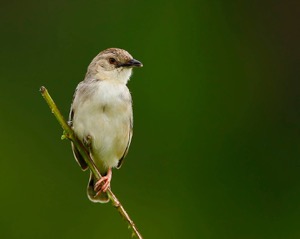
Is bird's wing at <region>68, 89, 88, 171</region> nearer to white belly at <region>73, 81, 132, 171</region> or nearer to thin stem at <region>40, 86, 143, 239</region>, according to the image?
white belly at <region>73, 81, 132, 171</region>

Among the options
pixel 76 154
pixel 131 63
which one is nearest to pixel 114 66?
pixel 131 63

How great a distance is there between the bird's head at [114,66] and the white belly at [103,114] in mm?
68

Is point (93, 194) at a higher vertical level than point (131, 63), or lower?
lower

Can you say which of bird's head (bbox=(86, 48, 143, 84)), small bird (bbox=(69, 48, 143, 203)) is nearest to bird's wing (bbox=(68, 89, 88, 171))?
small bird (bbox=(69, 48, 143, 203))

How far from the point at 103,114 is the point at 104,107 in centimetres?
5

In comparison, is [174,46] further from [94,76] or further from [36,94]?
[94,76]

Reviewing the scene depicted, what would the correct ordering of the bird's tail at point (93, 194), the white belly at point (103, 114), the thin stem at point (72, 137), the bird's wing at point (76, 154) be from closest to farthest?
the thin stem at point (72, 137) → the white belly at point (103, 114) → the bird's wing at point (76, 154) → the bird's tail at point (93, 194)

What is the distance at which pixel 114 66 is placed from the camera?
17.4ft

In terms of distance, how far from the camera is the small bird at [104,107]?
5.14 meters

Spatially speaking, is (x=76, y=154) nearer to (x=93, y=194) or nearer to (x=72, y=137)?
(x=93, y=194)

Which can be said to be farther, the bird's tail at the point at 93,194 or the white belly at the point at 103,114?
the bird's tail at the point at 93,194

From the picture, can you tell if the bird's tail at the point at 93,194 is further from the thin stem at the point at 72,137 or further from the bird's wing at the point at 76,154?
the thin stem at the point at 72,137

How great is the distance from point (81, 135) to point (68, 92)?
3.49 m

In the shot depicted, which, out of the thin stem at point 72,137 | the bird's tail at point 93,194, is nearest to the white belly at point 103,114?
the bird's tail at point 93,194
